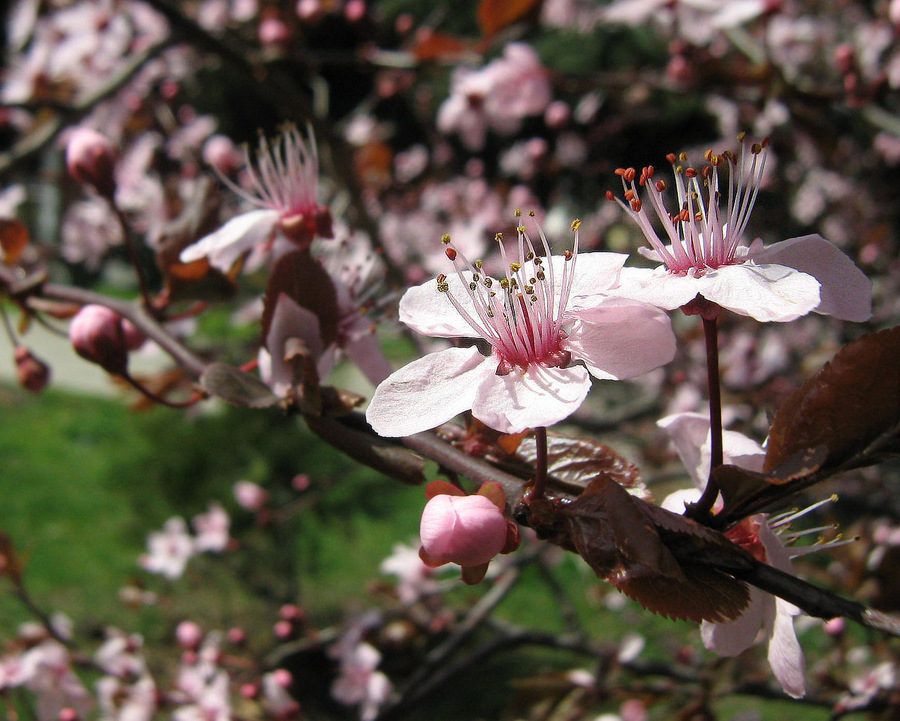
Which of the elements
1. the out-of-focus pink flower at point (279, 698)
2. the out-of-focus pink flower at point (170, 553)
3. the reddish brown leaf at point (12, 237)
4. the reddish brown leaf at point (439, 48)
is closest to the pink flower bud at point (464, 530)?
the reddish brown leaf at point (12, 237)

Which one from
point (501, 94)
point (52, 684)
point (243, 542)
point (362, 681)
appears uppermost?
point (501, 94)

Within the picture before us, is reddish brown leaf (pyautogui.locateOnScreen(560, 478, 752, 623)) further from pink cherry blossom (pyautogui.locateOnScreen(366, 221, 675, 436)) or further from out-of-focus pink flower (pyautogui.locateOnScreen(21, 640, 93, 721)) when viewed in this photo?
out-of-focus pink flower (pyautogui.locateOnScreen(21, 640, 93, 721))

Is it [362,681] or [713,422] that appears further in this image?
[362,681]

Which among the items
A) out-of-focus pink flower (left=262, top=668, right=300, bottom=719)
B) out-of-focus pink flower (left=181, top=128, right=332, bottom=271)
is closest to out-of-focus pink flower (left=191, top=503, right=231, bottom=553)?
out-of-focus pink flower (left=262, top=668, right=300, bottom=719)

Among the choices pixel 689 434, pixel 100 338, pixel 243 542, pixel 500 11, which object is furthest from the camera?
pixel 243 542

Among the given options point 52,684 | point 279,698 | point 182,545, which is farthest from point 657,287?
point 182,545

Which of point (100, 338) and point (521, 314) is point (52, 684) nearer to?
point (100, 338)

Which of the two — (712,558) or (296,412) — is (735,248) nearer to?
(712,558)
